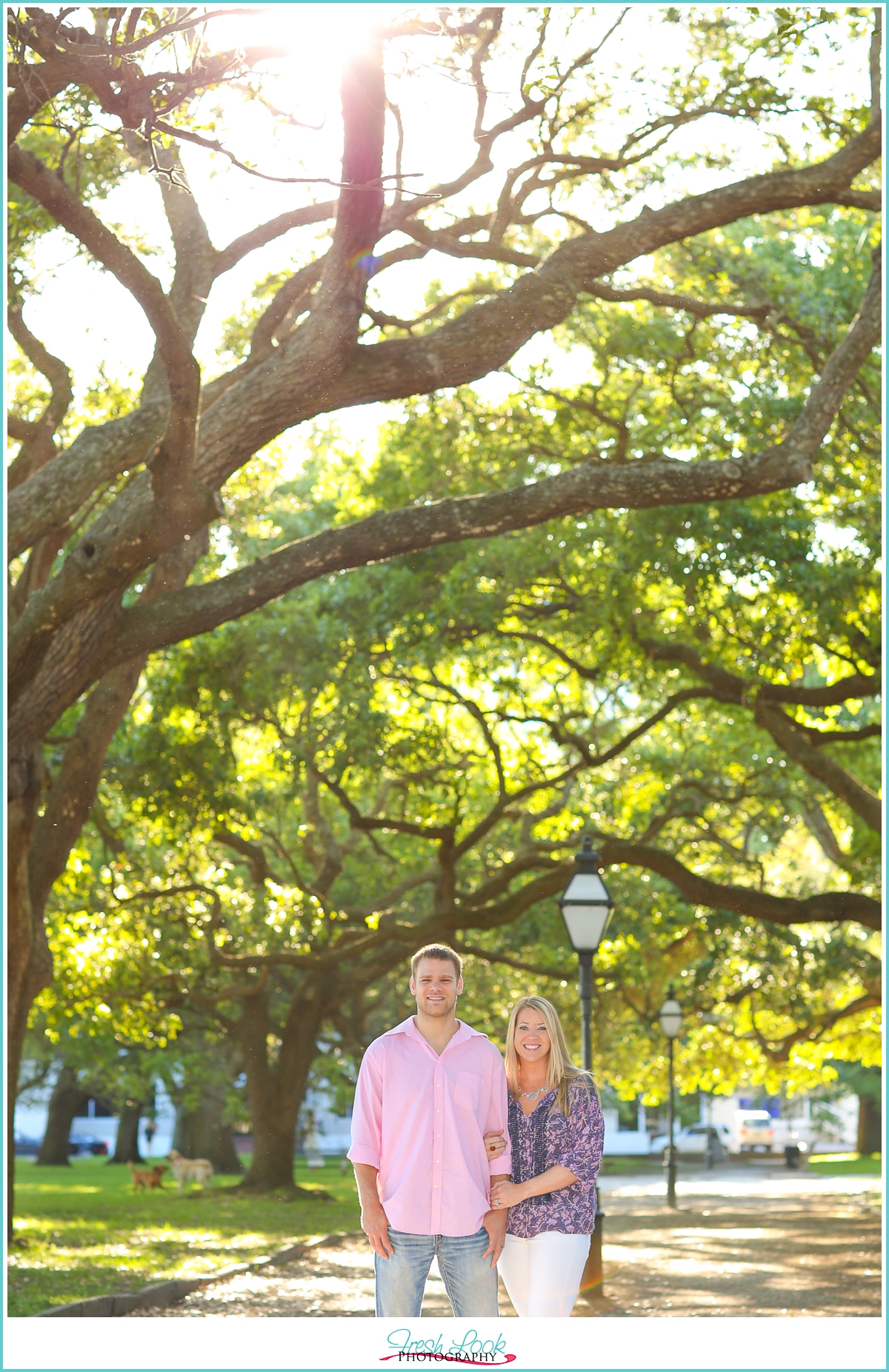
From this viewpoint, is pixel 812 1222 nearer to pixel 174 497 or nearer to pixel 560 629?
pixel 560 629

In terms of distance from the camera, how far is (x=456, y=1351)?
5.09 m

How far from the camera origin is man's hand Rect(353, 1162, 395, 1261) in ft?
15.6

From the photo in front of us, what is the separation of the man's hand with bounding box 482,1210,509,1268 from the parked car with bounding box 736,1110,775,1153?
46.8 m

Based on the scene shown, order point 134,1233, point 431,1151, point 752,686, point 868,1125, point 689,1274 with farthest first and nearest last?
point 868,1125, point 134,1233, point 752,686, point 689,1274, point 431,1151

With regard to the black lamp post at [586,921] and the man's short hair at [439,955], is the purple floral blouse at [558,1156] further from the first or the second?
the black lamp post at [586,921]

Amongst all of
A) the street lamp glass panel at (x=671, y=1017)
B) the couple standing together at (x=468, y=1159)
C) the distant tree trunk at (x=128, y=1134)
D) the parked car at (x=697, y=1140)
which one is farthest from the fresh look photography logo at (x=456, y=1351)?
the parked car at (x=697, y=1140)

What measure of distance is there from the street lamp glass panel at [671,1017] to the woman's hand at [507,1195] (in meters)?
16.5

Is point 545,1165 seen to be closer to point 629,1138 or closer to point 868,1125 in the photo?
point 868,1125

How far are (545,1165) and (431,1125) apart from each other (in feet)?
1.41

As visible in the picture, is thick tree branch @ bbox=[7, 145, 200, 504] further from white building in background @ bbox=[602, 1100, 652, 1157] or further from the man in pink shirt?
white building in background @ bbox=[602, 1100, 652, 1157]

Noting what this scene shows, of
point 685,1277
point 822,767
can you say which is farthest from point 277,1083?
point 822,767

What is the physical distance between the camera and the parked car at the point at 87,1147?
177ft

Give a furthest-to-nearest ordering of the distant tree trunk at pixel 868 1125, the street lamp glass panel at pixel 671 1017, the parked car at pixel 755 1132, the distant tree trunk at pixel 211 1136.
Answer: the parked car at pixel 755 1132, the distant tree trunk at pixel 868 1125, the distant tree trunk at pixel 211 1136, the street lamp glass panel at pixel 671 1017

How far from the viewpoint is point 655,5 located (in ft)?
33.9
